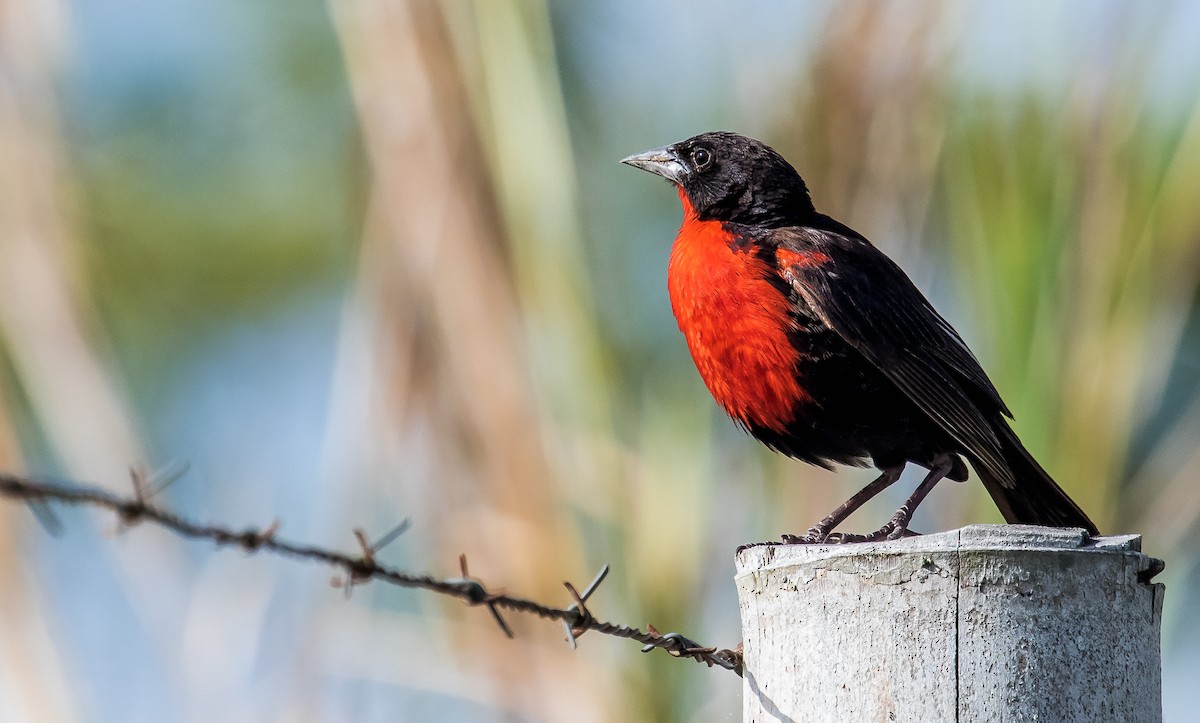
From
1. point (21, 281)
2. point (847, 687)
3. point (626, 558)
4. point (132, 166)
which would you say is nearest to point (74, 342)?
point (21, 281)

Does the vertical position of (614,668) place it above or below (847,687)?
below

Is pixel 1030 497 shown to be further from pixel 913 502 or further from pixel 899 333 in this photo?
pixel 899 333

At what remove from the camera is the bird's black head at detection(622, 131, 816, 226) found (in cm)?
387

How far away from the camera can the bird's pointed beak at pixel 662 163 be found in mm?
4137

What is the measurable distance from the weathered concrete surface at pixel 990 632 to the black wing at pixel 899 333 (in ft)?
4.36

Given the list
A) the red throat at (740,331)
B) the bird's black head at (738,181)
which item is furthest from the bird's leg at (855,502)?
the bird's black head at (738,181)

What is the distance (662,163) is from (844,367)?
3.53 ft

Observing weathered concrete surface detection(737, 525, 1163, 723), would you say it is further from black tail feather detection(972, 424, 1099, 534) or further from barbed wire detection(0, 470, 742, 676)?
black tail feather detection(972, 424, 1099, 534)

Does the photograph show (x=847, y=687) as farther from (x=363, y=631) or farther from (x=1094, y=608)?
(x=363, y=631)

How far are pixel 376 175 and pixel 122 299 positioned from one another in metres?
4.55

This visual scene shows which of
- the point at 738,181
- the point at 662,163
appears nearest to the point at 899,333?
the point at 738,181

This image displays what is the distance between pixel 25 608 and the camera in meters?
5.38

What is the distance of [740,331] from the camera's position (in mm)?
3400

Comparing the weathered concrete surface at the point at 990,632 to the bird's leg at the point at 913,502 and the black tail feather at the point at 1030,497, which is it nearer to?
the bird's leg at the point at 913,502
